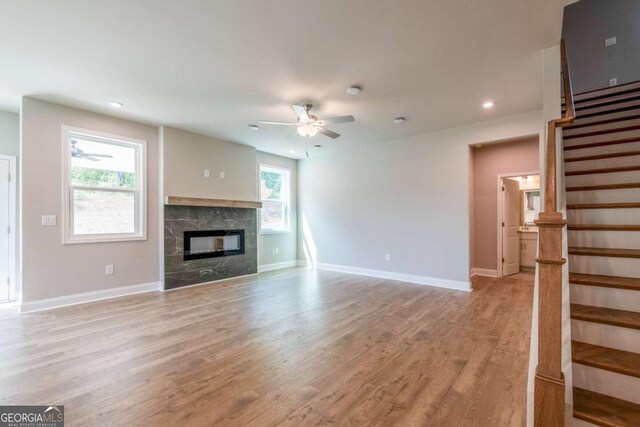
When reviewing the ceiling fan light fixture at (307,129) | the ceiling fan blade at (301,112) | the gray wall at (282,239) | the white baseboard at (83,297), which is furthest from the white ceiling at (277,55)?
the white baseboard at (83,297)

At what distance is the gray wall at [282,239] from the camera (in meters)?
6.75

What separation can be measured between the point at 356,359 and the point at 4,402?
8.29ft

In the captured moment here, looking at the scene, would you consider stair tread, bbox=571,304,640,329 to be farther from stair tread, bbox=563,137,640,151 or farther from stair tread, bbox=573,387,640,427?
stair tread, bbox=563,137,640,151

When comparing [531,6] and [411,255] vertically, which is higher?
[531,6]

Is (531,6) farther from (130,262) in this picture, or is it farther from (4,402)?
(130,262)

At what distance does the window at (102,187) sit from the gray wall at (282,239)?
2.57 meters

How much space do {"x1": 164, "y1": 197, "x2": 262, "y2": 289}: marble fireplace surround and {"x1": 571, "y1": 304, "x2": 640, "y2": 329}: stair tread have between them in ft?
17.2

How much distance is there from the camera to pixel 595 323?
5.76 ft

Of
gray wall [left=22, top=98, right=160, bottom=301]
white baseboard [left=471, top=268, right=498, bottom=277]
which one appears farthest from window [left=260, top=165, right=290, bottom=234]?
white baseboard [left=471, top=268, right=498, bottom=277]

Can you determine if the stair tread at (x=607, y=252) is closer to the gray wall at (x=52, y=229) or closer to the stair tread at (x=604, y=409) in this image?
the stair tread at (x=604, y=409)

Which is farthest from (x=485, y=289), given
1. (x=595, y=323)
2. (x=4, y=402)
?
(x=4, y=402)

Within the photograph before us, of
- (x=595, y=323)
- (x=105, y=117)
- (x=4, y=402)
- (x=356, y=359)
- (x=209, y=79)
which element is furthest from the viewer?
(x=105, y=117)

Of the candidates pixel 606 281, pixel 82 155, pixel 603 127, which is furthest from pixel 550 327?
pixel 82 155

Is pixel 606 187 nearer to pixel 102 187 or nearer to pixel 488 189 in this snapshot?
pixel 488 189
